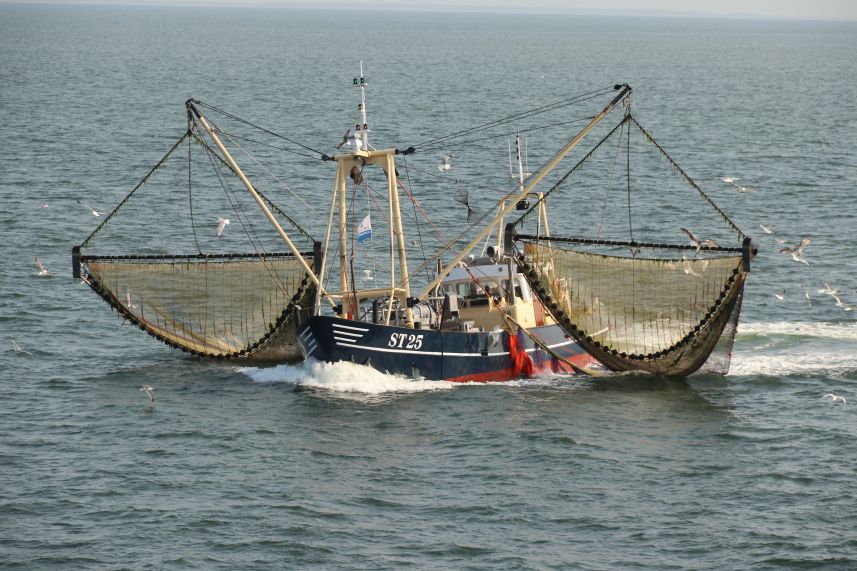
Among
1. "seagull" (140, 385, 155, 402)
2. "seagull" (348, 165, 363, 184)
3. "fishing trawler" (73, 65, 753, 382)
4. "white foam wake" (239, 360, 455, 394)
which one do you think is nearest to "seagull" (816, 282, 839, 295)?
"fishing trawler" (73, 65, 753, 382)

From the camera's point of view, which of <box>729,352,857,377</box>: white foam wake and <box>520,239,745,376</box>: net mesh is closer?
<box>520,239,745,376</box>: net mesh

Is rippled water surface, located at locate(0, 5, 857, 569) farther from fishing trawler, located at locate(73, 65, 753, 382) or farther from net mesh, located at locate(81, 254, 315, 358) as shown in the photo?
net mesh, located at locate(81, 254, 315, 358)

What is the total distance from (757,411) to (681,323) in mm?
4677

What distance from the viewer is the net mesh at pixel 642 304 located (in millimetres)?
52469

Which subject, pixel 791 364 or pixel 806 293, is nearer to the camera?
pixel 791 364

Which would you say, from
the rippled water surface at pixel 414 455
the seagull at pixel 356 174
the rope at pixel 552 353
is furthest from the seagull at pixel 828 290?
the seagull at pixel 356 174

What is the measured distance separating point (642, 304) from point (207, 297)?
51.2 feet

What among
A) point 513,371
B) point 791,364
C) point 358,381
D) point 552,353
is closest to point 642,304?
point 552,353

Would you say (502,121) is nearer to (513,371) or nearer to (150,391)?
(513,371)

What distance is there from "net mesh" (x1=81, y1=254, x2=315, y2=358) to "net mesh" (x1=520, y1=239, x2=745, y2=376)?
9.15 m

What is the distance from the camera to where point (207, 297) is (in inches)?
2215

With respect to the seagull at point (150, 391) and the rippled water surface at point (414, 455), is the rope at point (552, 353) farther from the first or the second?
the seagull at point (150, 391)

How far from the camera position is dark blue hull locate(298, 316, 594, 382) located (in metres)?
51.2

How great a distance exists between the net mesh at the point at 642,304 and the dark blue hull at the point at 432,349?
182cm
